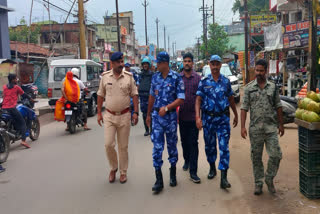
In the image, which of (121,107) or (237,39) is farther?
(237,39)

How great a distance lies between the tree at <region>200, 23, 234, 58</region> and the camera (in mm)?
46750

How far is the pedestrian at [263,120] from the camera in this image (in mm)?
4410

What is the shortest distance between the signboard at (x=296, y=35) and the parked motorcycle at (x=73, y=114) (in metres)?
8.94

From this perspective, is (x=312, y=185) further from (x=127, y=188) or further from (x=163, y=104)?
(x=127, y=188)

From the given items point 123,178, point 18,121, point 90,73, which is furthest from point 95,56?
point 123,178

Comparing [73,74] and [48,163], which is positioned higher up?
[73,74]

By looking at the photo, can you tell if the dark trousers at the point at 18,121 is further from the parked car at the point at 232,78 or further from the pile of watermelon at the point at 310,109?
the parked car at the point at 232,78

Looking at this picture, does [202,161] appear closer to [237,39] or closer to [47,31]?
[47,31]

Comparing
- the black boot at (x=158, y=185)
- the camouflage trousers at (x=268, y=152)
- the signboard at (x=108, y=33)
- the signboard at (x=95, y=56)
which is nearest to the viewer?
the camouflage trousers at (x=268, y=152)

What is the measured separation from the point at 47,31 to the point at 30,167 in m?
38.0

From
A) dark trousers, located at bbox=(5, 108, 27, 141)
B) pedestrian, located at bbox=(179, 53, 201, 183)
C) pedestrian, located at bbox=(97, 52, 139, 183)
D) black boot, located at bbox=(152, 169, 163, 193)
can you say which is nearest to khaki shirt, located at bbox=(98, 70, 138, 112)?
pedestrian, located at bbox=(97, 52, 139, 183)

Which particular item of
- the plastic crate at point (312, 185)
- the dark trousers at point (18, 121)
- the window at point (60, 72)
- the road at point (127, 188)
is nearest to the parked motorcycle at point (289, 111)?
the road at point (127, 188)

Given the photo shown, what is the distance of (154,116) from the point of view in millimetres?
4859

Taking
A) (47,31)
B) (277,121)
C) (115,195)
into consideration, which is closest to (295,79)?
(277,121)
